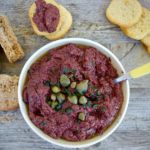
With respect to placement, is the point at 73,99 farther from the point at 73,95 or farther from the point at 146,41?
the point at 146,41

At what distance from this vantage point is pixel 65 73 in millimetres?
1688

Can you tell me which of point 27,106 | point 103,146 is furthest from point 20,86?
point 103,146

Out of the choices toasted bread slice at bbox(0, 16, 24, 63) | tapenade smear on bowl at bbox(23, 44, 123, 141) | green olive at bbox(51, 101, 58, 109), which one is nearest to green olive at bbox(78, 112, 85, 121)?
tapenade smear on bowl at bbox(23, 44, 123, 141)

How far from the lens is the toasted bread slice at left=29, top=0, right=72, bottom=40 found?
75.4 inches

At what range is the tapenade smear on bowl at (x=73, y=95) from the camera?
166 cm

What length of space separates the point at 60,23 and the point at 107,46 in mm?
253

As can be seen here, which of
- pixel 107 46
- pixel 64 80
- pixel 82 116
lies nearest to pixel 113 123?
pixel 82 116

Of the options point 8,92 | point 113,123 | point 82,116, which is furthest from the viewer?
point 8,92

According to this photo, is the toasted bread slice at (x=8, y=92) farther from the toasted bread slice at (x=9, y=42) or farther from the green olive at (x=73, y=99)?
the green olive at (x=73, y=99)

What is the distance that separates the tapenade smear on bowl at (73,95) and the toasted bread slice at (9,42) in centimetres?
20

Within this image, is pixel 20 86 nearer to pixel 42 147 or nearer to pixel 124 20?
pixel 42 147

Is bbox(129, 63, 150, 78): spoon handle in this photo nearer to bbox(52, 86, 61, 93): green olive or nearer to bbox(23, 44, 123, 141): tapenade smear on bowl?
bbox(23, 44, 123, 141): tapenade smear on bowl

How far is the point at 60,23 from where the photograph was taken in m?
1.91

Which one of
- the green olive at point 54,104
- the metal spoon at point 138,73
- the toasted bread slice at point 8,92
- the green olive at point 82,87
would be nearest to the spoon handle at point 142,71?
the metal spoon at point 138,73
